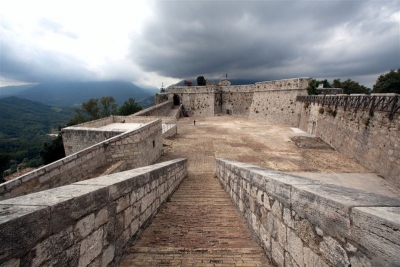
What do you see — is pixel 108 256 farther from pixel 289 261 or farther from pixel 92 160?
pixel 92 160

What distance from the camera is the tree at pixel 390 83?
101ft

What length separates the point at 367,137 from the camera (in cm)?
1156

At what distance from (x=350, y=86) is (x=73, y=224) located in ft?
168

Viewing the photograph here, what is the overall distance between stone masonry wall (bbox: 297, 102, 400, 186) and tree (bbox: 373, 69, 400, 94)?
78.0 feet

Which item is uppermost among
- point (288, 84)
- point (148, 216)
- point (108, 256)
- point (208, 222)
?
point (288, 84)

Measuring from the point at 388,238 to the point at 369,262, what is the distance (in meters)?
0.27

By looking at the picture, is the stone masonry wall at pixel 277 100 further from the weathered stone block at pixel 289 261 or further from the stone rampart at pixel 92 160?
the weathered stone block at pixel 289 261

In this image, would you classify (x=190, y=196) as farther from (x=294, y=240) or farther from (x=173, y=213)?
(x=294, y=240)

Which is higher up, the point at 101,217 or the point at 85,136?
the point at 101,217

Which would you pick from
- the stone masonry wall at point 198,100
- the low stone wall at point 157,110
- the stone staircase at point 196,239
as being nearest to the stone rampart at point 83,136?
the stone staircase at point 196,239

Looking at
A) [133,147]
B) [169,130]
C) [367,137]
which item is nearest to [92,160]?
[133,147]

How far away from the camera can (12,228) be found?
1377mm

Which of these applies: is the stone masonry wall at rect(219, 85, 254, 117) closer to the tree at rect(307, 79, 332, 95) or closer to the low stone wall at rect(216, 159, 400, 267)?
the tree at rect(307, 79, 332, 95)

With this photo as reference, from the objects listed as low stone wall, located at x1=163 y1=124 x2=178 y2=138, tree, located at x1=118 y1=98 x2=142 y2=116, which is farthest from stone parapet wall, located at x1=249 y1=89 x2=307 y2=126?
tree, located at x1=118 y1=98 x2=142 y2=116
